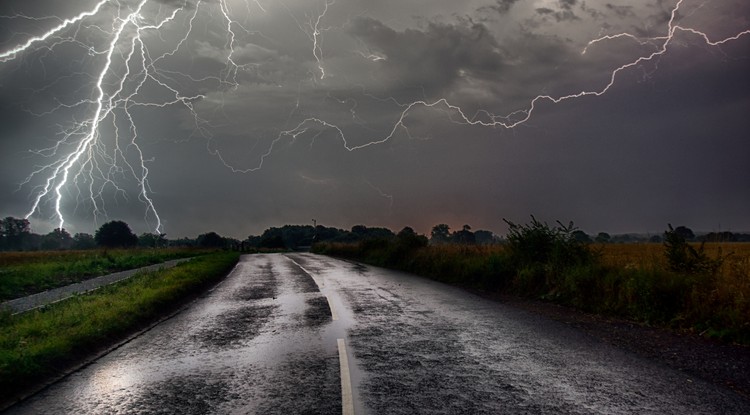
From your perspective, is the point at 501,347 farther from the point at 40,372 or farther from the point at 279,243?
the point at 279,243

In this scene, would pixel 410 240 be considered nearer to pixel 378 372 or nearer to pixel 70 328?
pixel 70 328

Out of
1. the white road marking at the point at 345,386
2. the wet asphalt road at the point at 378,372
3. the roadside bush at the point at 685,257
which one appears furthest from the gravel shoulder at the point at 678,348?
the white road marking at the point at 345,386

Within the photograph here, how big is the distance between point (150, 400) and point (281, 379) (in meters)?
1.48

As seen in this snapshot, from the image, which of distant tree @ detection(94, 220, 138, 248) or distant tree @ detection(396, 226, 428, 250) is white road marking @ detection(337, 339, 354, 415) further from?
distant tree @ detection(94, 220, 138, 248)

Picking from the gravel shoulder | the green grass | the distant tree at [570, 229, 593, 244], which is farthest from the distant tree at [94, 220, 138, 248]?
the gravel shoulder

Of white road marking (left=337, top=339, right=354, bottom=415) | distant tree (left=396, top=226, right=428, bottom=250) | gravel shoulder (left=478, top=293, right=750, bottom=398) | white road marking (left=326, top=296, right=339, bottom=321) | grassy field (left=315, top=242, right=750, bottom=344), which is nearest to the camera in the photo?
white road marking (left=337, top=339, right=354, bottom=415)

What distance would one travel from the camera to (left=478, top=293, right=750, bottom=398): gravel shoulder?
246 inches

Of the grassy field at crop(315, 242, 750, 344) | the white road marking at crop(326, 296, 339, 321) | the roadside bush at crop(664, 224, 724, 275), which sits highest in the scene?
the roadside bush at crop(664, 224, 724, 275)

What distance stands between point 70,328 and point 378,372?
21.5 feet

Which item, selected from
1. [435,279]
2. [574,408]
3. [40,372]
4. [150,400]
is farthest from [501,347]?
[435,279]

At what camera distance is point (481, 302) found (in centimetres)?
1327

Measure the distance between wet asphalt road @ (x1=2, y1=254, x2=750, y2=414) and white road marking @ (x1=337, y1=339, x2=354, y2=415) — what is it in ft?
0.12

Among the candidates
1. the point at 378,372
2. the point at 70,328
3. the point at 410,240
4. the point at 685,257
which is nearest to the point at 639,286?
the point at 685,257

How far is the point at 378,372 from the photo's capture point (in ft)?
20.5
